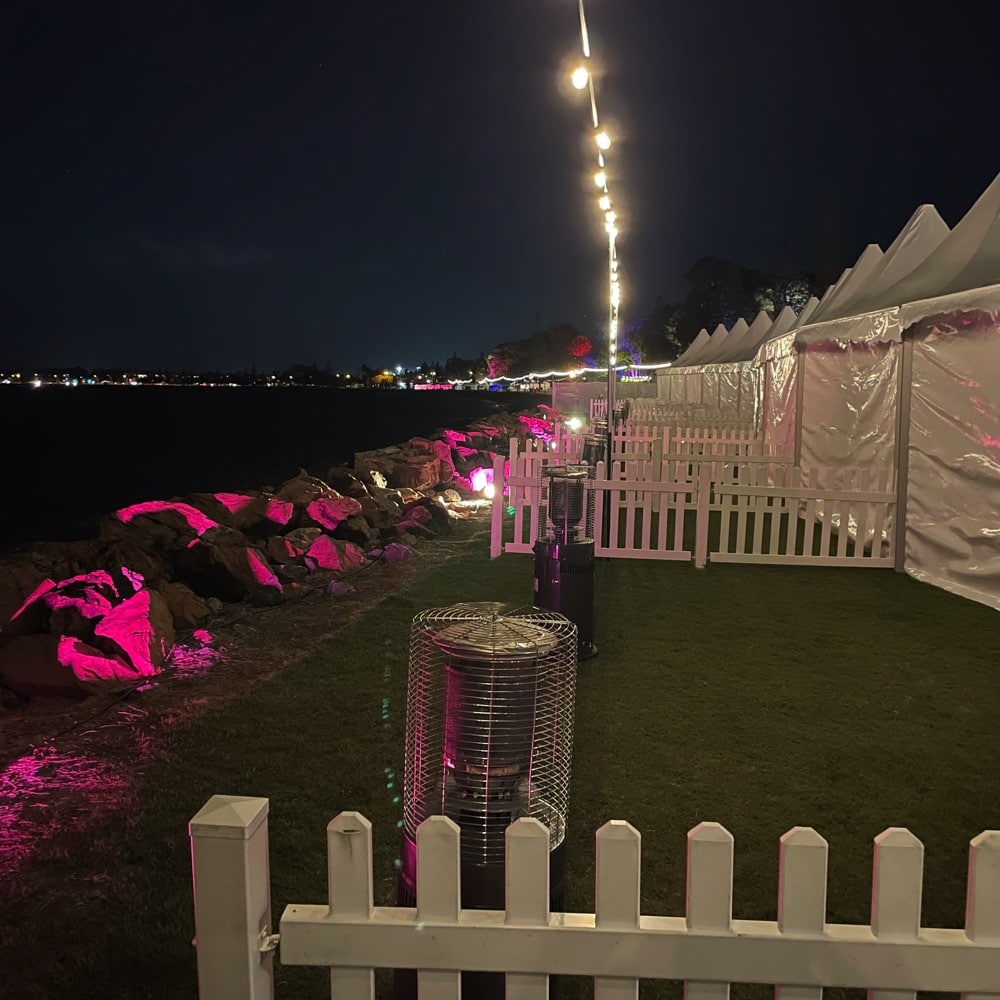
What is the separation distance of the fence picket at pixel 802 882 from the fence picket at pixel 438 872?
67cm

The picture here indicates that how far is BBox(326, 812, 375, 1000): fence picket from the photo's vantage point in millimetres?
1801

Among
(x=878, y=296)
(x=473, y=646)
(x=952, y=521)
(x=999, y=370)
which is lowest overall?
(x=952, y=521)

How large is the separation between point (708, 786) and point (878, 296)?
8327 mm

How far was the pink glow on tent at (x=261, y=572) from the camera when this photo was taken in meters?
7.97

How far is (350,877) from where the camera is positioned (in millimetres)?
1836

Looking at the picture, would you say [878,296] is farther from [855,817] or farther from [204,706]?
[204,706]

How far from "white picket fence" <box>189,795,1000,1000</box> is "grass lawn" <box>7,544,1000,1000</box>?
3.97ft

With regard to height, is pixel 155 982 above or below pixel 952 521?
Answer: below

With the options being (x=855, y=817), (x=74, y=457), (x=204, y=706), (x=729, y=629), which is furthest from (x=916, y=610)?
(x=74, y=457)

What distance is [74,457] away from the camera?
41656mm

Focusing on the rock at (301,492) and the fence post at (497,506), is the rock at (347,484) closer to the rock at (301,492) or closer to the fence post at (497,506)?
the rock at (301,492)

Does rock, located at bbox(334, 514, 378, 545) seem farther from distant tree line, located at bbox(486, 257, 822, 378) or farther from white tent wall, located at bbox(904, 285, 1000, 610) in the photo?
distant tree line, located at bbox(486, 257, 822, 378)

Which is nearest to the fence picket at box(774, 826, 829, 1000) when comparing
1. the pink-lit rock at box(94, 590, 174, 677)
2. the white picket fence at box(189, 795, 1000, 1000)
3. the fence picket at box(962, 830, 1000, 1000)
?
the white picket fence at box(189, 795, 1000, 1000)

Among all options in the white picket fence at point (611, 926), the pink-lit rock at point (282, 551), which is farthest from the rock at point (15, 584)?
the white picket fence at point (611, 926)
